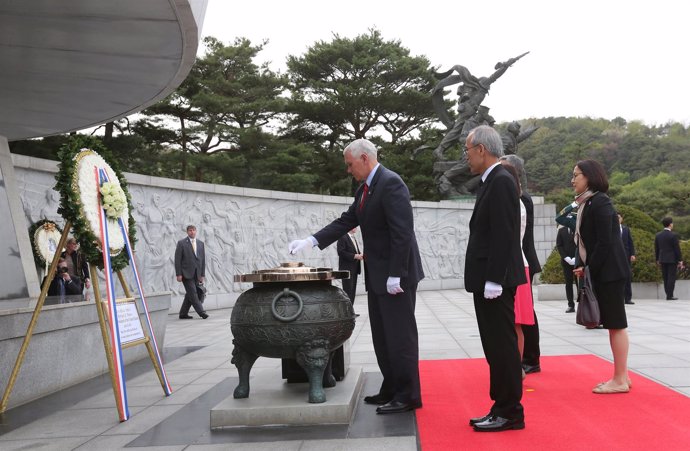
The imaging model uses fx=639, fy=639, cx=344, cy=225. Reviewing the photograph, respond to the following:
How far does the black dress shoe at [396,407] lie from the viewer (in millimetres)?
4310

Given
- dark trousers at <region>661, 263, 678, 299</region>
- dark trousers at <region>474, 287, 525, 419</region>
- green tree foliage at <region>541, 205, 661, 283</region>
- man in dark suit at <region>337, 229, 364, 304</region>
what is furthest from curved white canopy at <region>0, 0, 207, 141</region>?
dark trousers at <region>661, 263, 678, 299</region>

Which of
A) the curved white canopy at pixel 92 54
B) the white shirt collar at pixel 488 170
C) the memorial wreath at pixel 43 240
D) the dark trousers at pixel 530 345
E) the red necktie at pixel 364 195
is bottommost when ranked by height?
the dark trousers at pixel 530 345

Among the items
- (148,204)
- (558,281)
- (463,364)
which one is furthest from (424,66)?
(463,364)

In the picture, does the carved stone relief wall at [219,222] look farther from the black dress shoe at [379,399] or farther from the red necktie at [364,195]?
the black dress shoe at [379,399]

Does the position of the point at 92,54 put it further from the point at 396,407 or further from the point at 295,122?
the point at 295,122

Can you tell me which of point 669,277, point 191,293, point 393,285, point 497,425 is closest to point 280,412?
point 393,285

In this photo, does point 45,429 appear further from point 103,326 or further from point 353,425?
point 353,425

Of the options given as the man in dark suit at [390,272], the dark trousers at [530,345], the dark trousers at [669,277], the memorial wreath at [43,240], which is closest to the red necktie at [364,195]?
the man in dark suit at [390,272]

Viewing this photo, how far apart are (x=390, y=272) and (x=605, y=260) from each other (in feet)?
5.43

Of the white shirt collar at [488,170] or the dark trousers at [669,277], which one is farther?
the dark trousers at [669,277]

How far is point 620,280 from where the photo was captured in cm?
468

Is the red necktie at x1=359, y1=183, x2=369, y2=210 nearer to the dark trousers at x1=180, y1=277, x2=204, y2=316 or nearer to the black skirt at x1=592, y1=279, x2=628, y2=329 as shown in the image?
the black skirt at x1=592, y1=279, x2=628, y2=329

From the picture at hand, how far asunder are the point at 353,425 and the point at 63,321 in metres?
3.09

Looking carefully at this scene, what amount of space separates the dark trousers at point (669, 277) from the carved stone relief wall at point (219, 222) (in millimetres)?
8366
